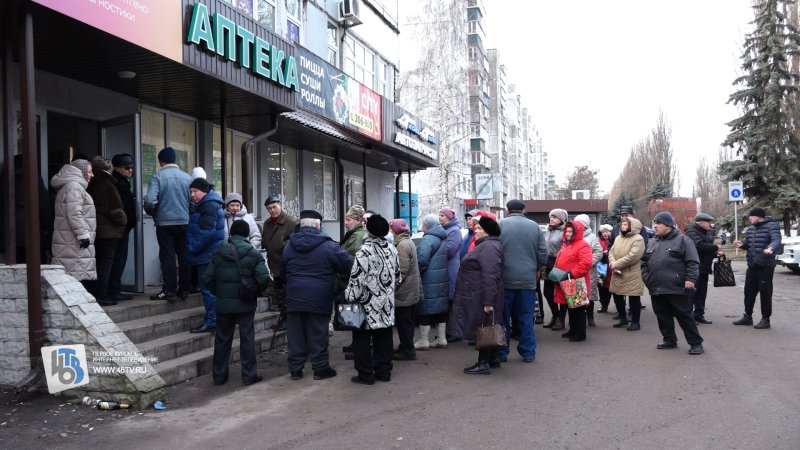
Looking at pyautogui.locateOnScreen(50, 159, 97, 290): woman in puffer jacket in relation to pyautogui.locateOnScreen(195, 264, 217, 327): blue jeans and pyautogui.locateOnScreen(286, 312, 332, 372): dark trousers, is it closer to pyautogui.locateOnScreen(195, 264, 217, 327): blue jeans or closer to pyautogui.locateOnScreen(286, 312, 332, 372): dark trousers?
pyautogui.locateOnScreen(195, 264, 217, 327): blue jeans

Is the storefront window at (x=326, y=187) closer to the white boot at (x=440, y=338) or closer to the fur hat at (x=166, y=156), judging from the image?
the fur hat at (x=166, y=156)

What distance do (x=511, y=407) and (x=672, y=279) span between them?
3380mm

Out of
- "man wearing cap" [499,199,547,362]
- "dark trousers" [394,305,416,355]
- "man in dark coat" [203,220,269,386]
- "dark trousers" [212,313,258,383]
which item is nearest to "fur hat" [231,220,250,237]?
"man in dark coat" [203,220,269,386]

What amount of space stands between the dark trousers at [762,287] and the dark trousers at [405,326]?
5567mm

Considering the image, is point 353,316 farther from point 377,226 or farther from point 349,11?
point 349,11

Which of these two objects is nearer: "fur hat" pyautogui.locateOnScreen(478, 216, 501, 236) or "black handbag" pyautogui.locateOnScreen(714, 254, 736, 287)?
"fur hat" pyautogui.locateOnScreen(478, 216, 501, 236)

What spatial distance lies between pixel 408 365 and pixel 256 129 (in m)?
6.34

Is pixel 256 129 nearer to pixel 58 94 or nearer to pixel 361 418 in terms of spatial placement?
pixel 58 94

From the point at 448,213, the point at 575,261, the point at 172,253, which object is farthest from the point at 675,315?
the point at 172,253

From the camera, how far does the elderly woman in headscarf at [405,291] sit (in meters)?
6.81

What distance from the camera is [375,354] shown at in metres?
6.15

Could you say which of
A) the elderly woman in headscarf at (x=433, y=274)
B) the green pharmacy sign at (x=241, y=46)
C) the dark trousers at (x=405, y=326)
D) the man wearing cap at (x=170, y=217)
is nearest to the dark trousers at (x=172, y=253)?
the man wearing cap at (x=170, y=217)

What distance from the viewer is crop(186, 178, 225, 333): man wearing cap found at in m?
6.61

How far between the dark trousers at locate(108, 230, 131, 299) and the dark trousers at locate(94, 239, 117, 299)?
0.87ft
